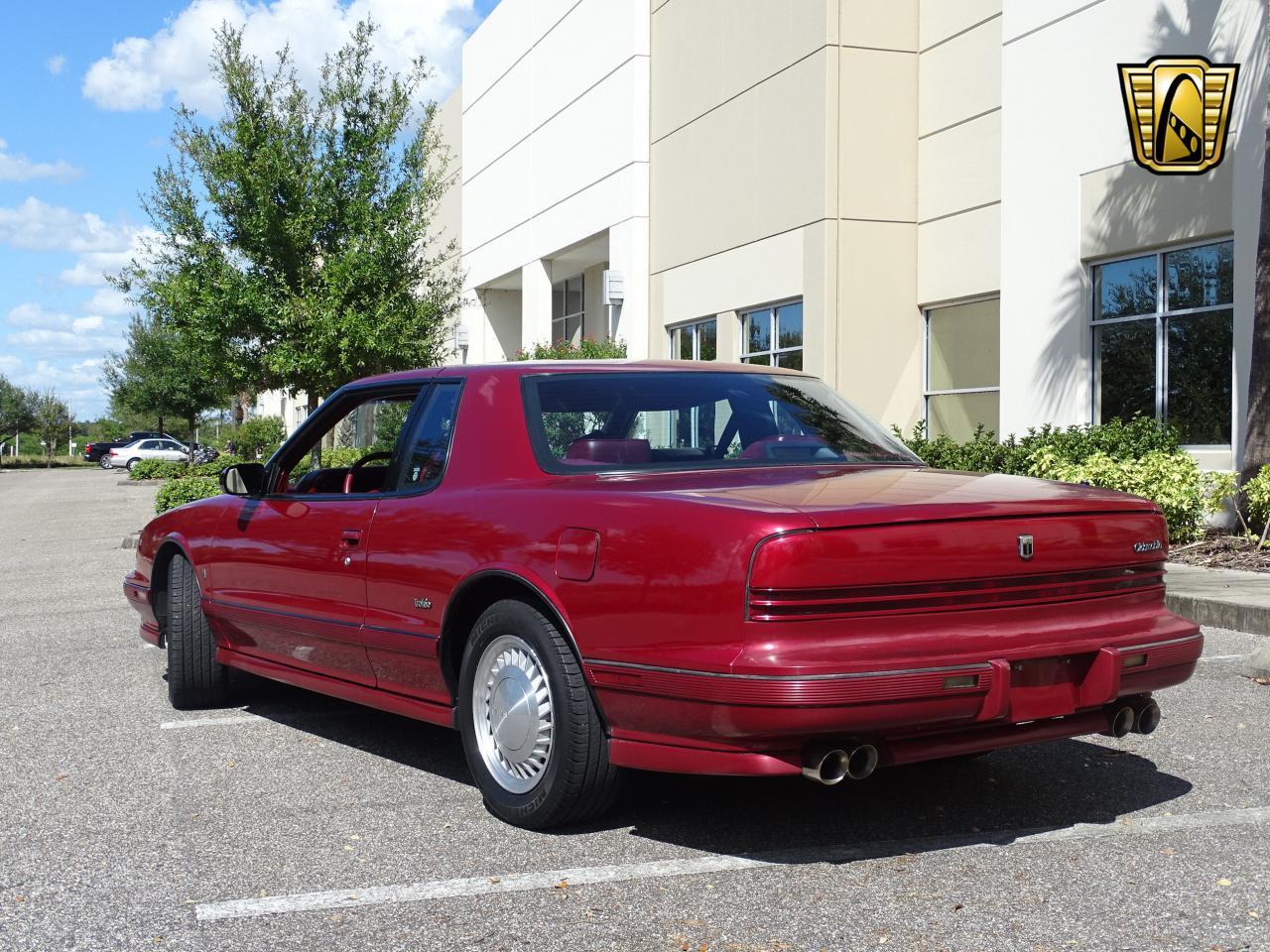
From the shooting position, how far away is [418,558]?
483 centimetres

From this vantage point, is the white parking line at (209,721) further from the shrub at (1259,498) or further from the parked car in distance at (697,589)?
the shrub at (1259,498)

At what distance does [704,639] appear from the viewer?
3805 mm

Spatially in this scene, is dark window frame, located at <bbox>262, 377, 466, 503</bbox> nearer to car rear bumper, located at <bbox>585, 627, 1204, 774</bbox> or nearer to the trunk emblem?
car rear bumper, located at <bbox>585, 627, 1204, 774</bbox>

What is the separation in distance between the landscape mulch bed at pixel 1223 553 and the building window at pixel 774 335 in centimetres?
773

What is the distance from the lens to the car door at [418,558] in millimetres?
4727

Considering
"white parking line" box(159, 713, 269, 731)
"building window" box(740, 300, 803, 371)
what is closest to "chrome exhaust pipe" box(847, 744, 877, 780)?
"white parking line" box(159, 713, 269, 731)

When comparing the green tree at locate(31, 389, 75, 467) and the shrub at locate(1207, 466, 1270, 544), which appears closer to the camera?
the shrub at locate(1207, 466, 1270, 544)

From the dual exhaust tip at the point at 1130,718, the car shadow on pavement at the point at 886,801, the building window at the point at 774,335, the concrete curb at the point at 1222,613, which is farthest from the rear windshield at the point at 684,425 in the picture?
the building window at the point at 774,335

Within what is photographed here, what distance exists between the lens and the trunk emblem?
159 inches

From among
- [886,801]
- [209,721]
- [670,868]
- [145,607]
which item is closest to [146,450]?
[145,607]

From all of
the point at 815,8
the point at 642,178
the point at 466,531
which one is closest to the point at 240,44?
the point at 642,178

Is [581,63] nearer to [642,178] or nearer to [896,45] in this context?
[642,178]

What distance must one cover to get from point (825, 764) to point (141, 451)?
208ft

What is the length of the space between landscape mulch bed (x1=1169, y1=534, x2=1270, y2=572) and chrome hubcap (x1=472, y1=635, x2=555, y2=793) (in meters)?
8.69
